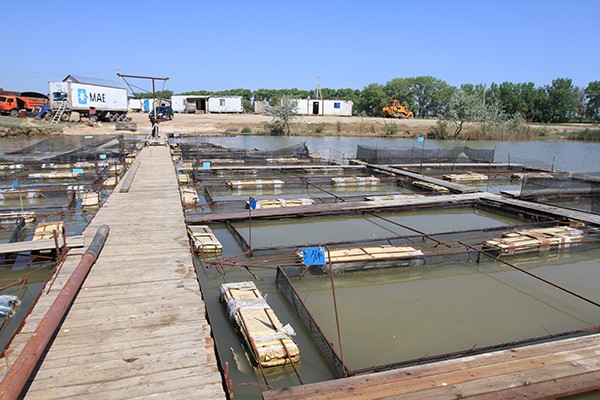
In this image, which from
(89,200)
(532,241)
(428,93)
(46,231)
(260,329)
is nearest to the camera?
(260,329)

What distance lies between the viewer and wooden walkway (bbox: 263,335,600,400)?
3.48m

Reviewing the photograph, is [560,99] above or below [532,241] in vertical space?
above

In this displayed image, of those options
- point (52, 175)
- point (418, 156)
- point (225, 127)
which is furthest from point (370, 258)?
point (225, 127)

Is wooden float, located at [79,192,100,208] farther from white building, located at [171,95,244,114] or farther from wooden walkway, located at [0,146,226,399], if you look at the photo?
white building, located at [171,95,244,114]

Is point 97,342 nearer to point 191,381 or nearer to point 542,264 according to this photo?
point 191,381

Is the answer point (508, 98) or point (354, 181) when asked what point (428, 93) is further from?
point (354, 181)

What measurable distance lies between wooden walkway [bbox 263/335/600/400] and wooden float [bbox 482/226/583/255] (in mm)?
3607

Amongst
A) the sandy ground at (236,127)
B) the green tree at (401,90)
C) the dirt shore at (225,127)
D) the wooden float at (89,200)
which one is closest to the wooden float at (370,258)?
the wooden float at (89,200)

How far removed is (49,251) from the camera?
21.5 feet

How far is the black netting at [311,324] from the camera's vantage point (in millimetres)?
4297

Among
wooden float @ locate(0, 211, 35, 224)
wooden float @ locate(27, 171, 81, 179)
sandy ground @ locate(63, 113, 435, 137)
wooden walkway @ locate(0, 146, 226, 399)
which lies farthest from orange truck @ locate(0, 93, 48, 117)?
wooden walkway @ locate(0, 146, 226, 399)

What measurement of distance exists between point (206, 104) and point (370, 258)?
46.6 meters

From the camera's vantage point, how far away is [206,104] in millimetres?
50406

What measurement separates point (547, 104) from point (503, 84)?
7327mm
